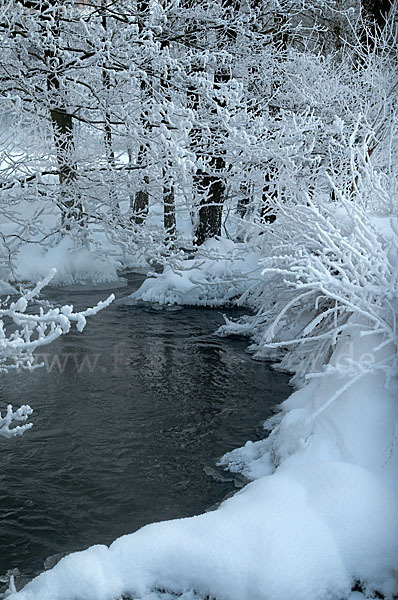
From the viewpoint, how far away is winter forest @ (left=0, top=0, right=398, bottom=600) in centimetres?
335

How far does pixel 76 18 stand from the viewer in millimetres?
8391

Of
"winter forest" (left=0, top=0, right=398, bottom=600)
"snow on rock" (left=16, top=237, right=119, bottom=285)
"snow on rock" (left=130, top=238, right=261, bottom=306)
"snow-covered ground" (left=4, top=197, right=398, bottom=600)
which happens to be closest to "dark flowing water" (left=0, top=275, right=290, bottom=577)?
"winter forest" (left=0, top=0, right=398, bottom=600)

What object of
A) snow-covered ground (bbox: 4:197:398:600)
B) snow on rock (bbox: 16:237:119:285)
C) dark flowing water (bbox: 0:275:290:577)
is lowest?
snow on rock (bbox: 16:237:119:285)

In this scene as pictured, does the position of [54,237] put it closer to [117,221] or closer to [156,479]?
[117,221]

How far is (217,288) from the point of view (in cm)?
1223

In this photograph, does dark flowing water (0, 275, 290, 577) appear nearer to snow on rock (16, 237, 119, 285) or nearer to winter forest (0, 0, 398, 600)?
winter forest (0, 0, 398, 600)

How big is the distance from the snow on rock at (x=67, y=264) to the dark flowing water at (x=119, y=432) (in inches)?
137

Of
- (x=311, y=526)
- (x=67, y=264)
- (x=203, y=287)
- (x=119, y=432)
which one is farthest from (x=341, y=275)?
(x=67, y=264)

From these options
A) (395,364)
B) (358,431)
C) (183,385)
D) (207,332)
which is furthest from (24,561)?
(207,332)

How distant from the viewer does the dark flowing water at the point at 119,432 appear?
481 centimetres

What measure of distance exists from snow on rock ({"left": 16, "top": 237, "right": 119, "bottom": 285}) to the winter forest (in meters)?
0.05

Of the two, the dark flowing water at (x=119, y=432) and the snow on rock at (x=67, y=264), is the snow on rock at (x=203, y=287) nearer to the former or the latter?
the snow on rock at (x=67, y=264)

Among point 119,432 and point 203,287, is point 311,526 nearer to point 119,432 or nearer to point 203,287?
point 119,432

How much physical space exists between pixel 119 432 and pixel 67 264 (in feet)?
25.5
